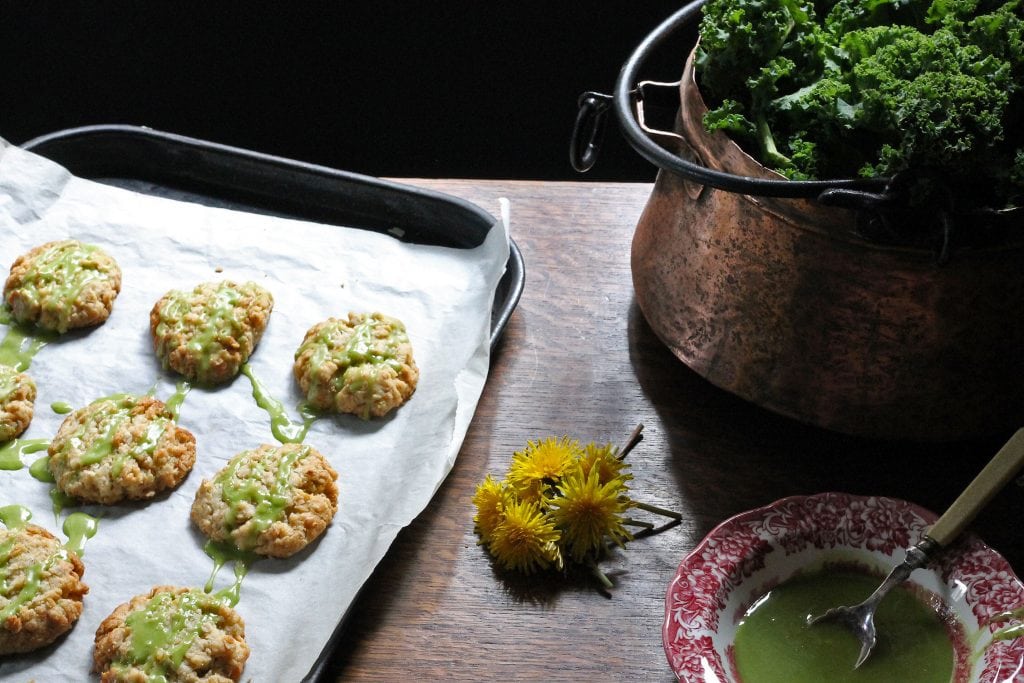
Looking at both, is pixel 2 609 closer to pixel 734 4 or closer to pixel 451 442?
pixel 451 442

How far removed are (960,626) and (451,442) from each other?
2.32 ft

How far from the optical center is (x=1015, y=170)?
4.24 ft

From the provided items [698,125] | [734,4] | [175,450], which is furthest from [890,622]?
[175,450]

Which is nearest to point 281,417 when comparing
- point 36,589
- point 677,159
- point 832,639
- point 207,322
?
point 207,322

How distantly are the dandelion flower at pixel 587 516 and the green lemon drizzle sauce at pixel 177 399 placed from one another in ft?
2.11

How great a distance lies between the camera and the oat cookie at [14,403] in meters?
1.69

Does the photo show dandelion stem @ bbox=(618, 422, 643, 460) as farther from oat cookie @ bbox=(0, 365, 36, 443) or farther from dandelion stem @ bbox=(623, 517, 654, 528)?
oat cookie @ bbox=(0, 365, 36, 443)

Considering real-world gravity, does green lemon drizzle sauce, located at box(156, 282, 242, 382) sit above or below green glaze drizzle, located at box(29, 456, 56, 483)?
above

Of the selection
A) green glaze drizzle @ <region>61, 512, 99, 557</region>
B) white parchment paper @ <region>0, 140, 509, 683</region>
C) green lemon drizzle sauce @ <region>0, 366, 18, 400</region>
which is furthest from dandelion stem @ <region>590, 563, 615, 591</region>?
green lemon drizzle sauce @ <region>0, 366, 18, 400</region>

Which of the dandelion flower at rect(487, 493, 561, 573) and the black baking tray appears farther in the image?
the black baking tray

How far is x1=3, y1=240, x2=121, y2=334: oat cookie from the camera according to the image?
1.84m

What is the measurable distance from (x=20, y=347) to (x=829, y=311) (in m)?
1.29

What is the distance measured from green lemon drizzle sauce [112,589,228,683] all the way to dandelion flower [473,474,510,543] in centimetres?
36

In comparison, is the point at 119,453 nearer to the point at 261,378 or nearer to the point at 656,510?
the point at 261,378
